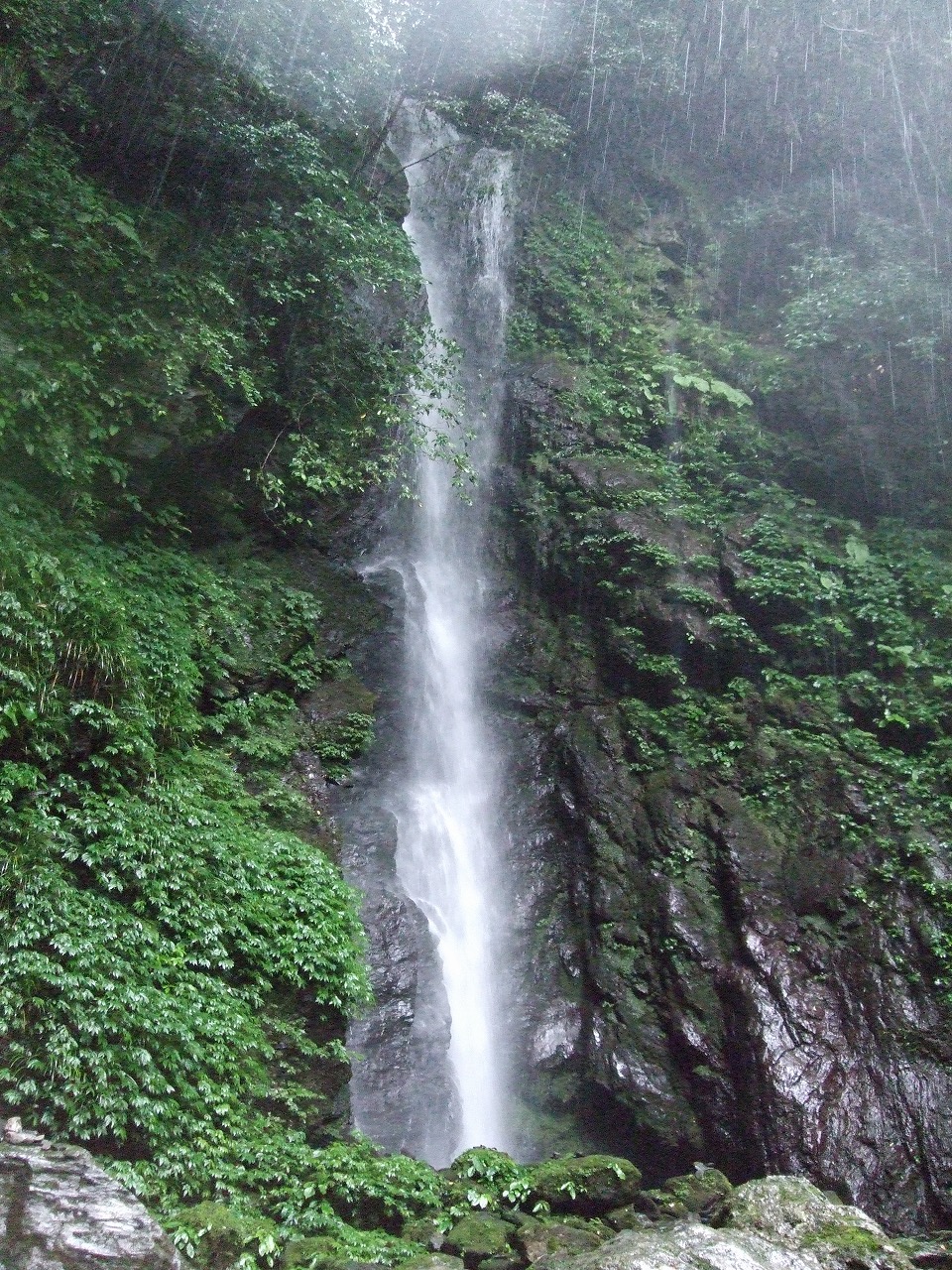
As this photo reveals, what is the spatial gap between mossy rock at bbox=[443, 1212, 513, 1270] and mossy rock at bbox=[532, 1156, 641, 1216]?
804mm

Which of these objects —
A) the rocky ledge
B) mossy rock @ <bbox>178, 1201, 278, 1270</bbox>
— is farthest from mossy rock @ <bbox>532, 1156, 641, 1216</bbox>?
mossy rock @ <bbox>178, 1201, 278, 1270</bbox>

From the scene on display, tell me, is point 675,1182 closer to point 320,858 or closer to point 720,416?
point 320,858

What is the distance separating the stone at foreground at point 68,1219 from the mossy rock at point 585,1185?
11.2ft

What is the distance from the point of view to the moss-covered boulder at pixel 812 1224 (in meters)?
5.90

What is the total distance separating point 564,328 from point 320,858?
12.2 meters

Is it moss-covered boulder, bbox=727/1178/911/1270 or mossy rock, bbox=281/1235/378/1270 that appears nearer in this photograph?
mossy rock, bbox=281/1235/378/1270

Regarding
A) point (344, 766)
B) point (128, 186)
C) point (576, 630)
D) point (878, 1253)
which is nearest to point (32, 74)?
point (128, 186)

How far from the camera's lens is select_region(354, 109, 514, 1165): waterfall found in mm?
10055

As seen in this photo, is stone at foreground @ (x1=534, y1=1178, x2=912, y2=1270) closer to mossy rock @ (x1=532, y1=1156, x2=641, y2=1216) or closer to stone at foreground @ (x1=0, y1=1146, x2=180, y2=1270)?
mossy rock @ (x1=532, y1=1156, x2=641, y2=1216)

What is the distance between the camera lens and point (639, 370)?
1612cm

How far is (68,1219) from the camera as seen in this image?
4145 millimetres

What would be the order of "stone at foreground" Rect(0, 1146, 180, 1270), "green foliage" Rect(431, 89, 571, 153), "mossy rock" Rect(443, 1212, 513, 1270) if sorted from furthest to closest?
"green foliage" Rect(431, 89, 571, 153) → "mossy rock" Rect(443, 1212, 513, 1270) → "stone at foreground" Rect(0, 1146, 180, 1270)

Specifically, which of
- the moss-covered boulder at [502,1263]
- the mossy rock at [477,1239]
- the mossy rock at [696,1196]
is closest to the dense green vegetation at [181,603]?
the mossy rock at [477,1239]

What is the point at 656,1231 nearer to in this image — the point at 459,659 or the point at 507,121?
the point at 459,659
